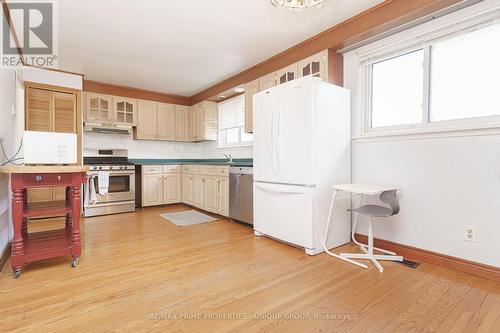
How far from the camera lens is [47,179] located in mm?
2107

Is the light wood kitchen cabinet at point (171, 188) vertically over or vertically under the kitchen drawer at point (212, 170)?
under

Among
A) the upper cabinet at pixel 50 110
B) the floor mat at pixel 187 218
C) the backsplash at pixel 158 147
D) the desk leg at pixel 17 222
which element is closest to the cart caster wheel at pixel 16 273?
the desk leg at pixel 17 222

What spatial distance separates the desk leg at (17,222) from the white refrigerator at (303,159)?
2.28 metres

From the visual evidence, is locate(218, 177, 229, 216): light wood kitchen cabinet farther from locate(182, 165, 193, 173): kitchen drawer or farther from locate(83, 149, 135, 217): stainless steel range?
locate(83, 149, 135, 217): stainless steel range

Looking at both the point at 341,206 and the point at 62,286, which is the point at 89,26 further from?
the point at 341,206

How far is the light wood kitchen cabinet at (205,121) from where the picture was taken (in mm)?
5312

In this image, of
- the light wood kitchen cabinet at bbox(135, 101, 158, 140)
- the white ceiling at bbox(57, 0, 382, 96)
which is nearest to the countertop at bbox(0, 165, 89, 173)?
the white ceiling at bbox(57, 0, 382, 96)

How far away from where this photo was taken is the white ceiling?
243 cm

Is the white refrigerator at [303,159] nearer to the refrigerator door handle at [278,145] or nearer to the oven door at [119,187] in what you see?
the refrigerator door handle at [278,145]

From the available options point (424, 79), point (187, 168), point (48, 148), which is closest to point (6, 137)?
point (48, 148)

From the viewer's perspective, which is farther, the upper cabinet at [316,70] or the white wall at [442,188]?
the upper cabinet at [316,70]

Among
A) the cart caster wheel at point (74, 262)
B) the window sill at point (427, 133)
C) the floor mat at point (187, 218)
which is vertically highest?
the window sill at point (427, 133)

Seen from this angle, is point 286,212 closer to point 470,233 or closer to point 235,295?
point 235,295

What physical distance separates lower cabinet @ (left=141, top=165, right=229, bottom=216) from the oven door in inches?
10.4
